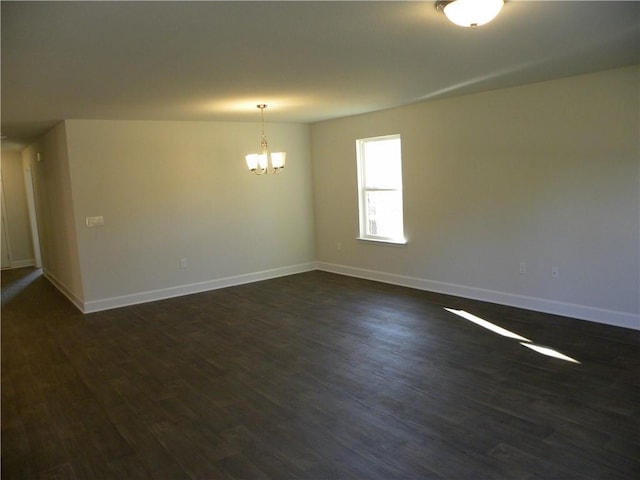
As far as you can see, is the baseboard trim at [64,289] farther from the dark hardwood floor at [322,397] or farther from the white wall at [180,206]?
the dark hardwood floor at [322,397]

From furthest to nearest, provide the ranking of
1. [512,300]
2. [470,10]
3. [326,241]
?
1. [326,241]
2. [512,300]
3. [470,10]

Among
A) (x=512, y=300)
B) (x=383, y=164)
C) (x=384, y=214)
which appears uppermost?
(x=383, y=164)

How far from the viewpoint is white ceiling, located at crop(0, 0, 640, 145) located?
2256 mm

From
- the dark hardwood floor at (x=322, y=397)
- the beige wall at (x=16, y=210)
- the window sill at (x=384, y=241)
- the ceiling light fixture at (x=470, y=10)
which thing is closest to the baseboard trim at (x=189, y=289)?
the dark hardwood floor at (x=322, y=397)

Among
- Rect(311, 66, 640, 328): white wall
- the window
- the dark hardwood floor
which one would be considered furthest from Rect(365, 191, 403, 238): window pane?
the dark hardwood floor

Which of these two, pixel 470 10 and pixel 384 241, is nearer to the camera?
pixel 470 10

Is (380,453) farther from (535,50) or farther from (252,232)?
(252,232)

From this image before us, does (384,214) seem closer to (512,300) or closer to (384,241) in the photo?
(384,241)

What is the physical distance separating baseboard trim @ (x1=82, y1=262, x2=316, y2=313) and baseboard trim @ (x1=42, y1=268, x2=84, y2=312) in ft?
0.65

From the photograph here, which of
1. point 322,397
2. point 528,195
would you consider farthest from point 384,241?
point 322,397

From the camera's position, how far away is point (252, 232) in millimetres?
6914

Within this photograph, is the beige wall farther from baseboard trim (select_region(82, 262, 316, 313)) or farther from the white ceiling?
the white ceiling

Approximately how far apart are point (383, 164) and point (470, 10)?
14.0 ft

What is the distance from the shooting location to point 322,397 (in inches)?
125
